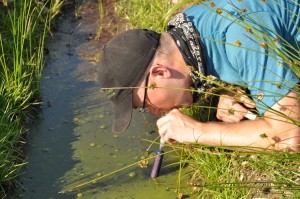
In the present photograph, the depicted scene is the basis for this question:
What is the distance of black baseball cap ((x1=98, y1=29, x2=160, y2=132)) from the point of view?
10.5 ft

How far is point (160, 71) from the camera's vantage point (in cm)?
315

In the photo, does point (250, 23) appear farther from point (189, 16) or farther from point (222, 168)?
point (222, 168)

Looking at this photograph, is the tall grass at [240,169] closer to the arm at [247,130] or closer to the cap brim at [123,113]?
the arm at [247,130]

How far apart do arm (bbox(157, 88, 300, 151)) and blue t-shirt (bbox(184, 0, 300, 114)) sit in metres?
0.06

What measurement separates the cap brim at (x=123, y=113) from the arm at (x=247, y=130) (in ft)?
0.57

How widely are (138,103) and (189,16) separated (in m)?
0.51

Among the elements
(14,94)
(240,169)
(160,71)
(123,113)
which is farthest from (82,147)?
(160,71)

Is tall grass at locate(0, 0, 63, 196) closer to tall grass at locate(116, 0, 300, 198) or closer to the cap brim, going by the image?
the cap brim

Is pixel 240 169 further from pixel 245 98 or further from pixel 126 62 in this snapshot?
pixel 126 62

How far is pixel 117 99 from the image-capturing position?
3.35 metres

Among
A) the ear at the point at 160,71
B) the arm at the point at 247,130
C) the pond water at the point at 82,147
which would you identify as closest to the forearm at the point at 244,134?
the arm at the point at 247,130

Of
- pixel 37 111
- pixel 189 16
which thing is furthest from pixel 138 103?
pixel 37 111

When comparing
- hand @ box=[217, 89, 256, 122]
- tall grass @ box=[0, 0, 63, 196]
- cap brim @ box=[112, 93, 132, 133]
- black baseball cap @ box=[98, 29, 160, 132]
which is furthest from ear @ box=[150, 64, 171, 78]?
tall grass @ box=[0, 0, 63, 196]

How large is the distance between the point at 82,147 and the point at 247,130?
1548 mm
